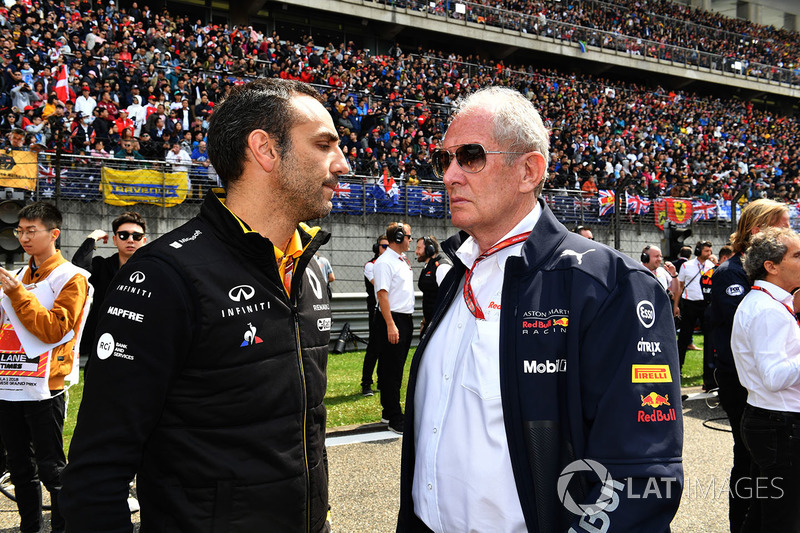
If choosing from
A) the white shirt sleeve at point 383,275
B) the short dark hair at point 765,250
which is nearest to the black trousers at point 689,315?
the white shirt sleeve at point 383,275

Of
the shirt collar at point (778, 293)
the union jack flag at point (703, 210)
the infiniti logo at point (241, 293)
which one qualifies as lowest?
the union jack flag at point (703, 210)

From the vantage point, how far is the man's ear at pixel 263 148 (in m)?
2.02

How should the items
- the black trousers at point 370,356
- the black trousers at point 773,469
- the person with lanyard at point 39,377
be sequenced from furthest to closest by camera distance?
the black trousers at point 370,356
the person with lanyard at point 39,377
the black trousers at point 773,469

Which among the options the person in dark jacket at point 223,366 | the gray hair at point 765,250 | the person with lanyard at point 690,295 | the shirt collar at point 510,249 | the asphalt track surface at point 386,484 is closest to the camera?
the person in dark jacket at point 223,366

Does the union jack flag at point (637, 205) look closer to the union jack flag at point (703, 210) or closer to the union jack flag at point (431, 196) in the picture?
the union jack flag at point (703, 210)

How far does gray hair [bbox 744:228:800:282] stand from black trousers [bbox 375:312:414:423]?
3.87 meters

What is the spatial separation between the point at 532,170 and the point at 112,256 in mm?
4200

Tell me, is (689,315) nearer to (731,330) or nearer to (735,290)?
(735,290)

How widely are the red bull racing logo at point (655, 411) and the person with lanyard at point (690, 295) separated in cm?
978

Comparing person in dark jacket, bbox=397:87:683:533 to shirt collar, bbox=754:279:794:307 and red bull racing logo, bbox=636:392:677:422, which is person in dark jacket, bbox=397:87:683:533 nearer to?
red bull racing logo, bbox=636:392:677:422

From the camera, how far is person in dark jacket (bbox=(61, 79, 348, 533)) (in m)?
1.67

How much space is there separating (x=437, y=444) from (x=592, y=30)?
117 ft

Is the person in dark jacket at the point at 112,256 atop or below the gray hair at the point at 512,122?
below

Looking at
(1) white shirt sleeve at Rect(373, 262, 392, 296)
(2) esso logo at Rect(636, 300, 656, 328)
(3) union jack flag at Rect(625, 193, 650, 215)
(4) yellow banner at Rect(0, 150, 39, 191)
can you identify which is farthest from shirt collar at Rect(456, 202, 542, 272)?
(3) union jack flag at Rect(625, 193, 650, 215)
